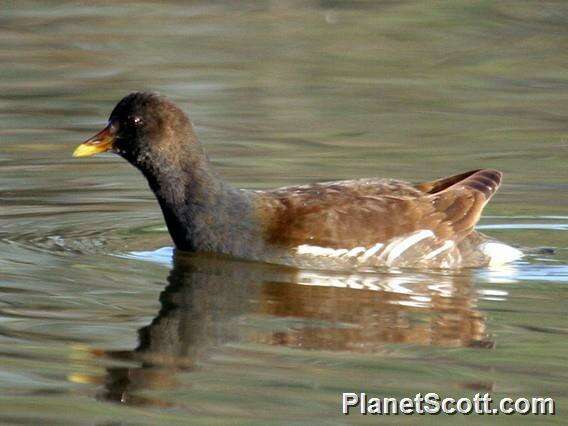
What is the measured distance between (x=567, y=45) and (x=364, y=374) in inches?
369

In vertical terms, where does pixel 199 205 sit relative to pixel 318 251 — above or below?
above

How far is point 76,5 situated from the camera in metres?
16.3

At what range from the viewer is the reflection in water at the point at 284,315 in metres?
6.56

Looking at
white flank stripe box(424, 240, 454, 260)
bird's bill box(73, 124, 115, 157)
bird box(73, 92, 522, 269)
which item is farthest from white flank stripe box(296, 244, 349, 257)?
bird's bill box(73, 124, 115, 157)

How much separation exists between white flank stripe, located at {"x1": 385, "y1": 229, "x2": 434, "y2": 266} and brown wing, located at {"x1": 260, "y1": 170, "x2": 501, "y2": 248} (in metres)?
0.04

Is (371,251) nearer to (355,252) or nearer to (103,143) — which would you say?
(355,252)

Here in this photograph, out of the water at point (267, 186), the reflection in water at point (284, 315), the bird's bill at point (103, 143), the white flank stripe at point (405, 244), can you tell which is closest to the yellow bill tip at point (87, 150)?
the bird's bill at point (103, 143)

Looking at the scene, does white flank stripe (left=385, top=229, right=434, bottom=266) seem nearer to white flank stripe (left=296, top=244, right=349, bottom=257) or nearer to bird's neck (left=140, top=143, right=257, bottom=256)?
white flank stripe (left=296, top=244, right=349, bottom=257)

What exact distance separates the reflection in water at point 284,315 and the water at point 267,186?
20 millimetres

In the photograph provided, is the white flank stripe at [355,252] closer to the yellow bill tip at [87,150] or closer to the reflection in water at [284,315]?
the reflection in water at [284,315]

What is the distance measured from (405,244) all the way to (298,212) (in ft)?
2.22

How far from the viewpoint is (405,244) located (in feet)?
27.9

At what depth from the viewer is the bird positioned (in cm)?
841

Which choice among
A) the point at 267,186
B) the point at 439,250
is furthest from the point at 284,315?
the point at 267,186
